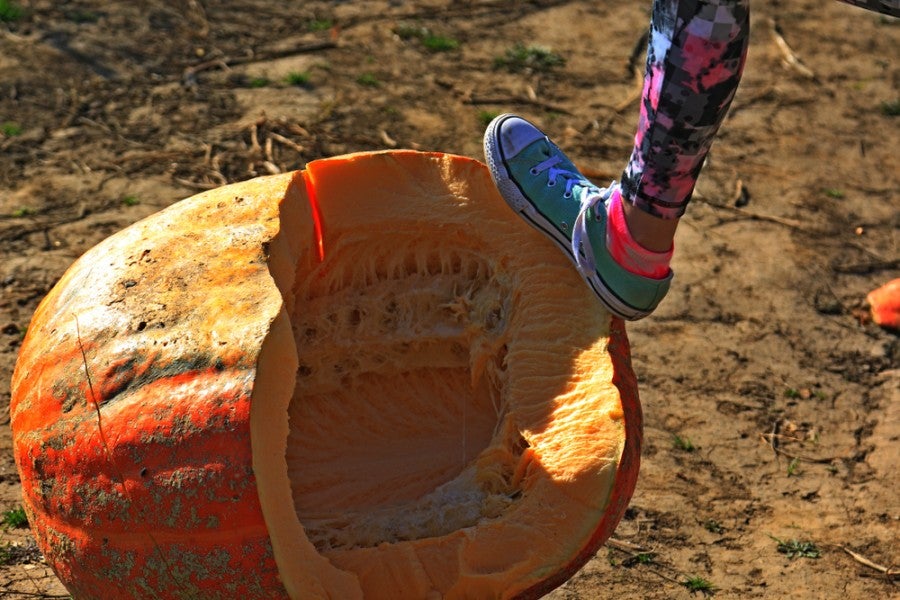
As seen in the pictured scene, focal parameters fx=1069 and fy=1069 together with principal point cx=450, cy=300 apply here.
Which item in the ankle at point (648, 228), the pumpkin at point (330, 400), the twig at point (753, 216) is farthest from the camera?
the twig at point (753, 216)

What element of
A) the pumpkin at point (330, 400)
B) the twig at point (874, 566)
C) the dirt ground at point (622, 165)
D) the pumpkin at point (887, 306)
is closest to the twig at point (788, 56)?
the dirt ground at point (622, 165)

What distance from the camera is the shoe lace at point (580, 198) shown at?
9.68 ft

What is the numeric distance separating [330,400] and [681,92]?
4.53 feet

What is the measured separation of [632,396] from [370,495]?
78 centimetres

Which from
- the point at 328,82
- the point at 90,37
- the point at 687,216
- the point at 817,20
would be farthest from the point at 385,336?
the point at 817,20

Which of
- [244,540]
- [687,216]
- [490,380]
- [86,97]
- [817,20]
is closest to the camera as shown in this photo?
[244,540]

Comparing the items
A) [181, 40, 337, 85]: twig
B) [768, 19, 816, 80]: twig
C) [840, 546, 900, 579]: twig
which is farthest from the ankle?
[768, 19, 816, 80]: twig

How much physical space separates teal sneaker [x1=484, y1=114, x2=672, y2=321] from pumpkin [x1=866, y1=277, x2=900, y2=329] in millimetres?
2271

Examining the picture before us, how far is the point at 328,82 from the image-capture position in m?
6.37

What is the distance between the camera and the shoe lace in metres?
2.95

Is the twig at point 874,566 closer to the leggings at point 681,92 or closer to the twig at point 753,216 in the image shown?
the leggings at point 681,92

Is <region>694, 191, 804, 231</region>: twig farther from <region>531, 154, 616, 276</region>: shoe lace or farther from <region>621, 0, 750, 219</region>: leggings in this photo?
<region>621, 0, 750, 219</region>: leggings

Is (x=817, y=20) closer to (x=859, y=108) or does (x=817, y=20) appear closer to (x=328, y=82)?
(x=859, y=108)

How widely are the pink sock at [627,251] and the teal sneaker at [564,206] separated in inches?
0.7
